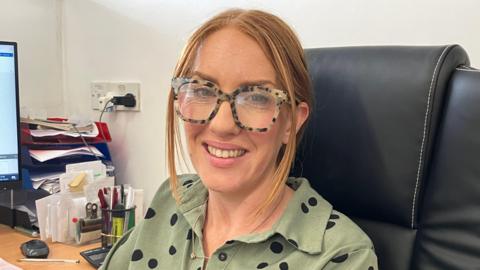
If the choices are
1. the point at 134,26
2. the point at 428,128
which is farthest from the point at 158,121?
the point at 428,128

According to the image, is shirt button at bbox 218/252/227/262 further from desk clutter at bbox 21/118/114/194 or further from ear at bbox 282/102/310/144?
desk clutter at bbox 21/118/114/194

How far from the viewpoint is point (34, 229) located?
149cm

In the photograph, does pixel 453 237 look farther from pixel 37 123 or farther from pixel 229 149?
pixel 37 123

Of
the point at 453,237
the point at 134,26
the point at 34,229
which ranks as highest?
the point at 134,26

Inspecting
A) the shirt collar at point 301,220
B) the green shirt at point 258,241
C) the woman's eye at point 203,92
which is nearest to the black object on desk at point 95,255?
the green shirt at point 258,241

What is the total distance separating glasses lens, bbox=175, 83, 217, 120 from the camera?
2.98ft

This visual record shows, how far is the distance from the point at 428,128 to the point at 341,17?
514mm

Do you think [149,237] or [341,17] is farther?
[341,17]

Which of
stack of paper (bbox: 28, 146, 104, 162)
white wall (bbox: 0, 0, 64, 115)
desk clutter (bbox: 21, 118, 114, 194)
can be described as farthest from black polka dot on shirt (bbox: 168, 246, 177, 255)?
white wall (bbox: 0, 0, 64, 115)

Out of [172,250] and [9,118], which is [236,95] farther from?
[9,118]

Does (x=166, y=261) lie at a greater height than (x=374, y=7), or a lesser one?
lesser

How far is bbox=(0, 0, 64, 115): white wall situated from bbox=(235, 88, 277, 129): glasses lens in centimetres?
131

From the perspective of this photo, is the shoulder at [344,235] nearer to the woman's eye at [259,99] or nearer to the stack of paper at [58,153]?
the woman's eye at [259,99]

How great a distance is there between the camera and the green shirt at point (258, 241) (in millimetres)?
850
